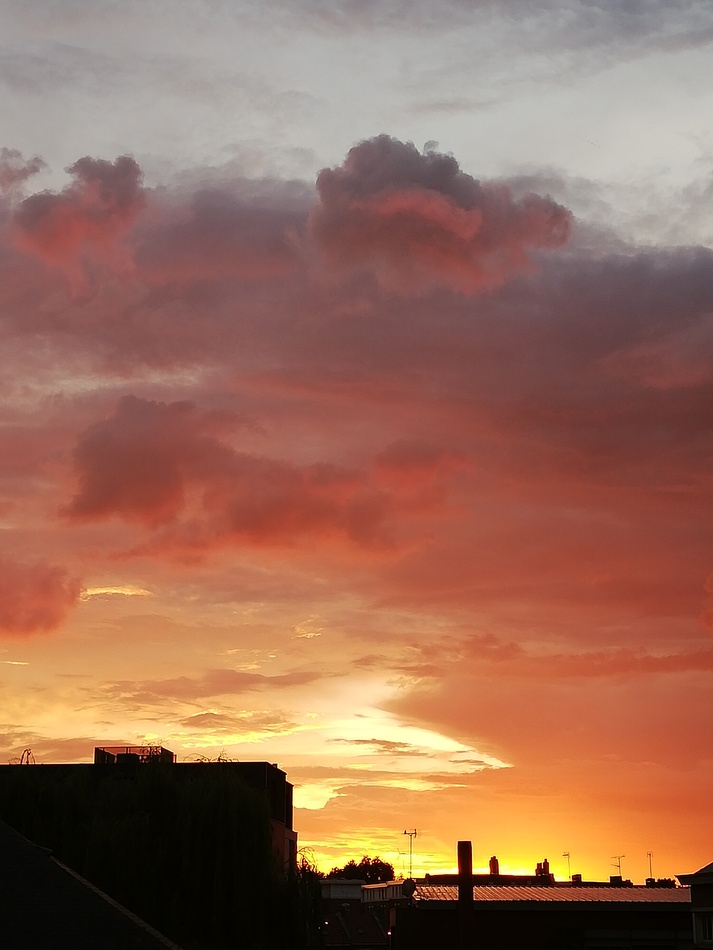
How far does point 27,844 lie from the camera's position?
30328mm

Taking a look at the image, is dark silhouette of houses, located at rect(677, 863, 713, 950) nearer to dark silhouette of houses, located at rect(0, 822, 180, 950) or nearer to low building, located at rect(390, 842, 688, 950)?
low building, located at rect(390, 842, 688, 950)

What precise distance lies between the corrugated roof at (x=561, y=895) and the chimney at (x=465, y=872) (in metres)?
2.02

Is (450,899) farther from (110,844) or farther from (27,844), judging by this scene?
(27,844)

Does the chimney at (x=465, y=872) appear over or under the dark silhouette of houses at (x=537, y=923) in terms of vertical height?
over

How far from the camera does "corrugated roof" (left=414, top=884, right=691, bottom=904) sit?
73.3 m

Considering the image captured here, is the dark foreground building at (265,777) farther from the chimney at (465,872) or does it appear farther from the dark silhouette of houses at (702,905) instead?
the dark silhouette of houses at (702,905)

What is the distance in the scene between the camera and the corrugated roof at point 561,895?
241 ft

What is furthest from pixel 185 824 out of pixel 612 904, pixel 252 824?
pixel 612 904

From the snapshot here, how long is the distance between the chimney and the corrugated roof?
2.02 metres

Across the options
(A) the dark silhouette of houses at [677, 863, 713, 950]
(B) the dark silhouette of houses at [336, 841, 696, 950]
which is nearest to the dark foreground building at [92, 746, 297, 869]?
(B) the dark silhouette of houses at [336, 841, 696, 950]

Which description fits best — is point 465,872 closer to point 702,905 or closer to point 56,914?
point 702,905

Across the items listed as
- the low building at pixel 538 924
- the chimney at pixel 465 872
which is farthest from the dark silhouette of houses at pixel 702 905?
the chimney at pixel 465 872

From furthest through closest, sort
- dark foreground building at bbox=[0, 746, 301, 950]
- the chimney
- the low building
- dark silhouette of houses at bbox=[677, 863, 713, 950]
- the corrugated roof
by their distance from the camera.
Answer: the corrugated roof, the low building, the chimney, dark silhouette of houses at bbox=[677, 863, 713, 950], dark foreground building at bbox=[0, 746, 301, 950]

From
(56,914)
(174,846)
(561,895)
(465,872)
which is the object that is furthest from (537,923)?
(56,914)
